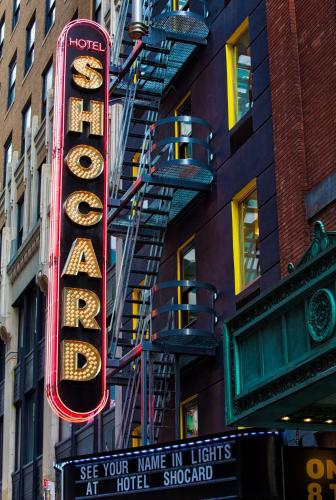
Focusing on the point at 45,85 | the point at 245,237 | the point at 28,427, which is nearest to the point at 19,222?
the point at 45,85

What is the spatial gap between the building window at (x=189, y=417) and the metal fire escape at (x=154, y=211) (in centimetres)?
41

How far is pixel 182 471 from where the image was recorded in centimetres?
1628

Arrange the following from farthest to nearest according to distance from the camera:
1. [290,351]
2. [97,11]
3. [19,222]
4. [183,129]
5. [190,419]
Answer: [19,222] → [97,11] → [183,129] → [190,419] → [290,351]

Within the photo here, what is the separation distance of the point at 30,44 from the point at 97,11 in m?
10.9

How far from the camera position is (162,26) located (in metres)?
24.0

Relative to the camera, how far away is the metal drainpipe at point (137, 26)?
2380cm

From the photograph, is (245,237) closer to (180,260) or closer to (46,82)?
(180,260)

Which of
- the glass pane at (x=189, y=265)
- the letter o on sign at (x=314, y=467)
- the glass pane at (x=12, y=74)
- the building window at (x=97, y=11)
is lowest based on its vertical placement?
the letter o on sign at (x=314, y=467)

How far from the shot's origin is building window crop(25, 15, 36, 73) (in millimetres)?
44000

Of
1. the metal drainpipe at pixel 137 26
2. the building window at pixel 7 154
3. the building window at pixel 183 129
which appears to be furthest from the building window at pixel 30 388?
the metal drainpipe at pixel 137 26

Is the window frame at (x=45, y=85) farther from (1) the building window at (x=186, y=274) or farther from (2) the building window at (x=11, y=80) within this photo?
(1) the building window at (x=186, y=274)

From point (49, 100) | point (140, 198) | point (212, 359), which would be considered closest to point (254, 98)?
point (140, 198)

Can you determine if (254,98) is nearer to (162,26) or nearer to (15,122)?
(162,26)

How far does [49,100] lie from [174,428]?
1748 cm
